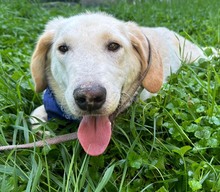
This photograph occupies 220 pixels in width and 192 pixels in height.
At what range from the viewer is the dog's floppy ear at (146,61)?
283 centimetres

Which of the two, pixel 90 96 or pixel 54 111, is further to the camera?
pixel 54 111

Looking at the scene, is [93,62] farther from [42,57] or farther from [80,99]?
[42,57]

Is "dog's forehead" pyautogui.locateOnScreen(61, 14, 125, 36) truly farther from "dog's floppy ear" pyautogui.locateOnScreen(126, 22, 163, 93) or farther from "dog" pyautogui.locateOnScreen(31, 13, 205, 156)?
"dog's floppy ear" pyautogui.locateOnScreen(126, 22, 163, 93)

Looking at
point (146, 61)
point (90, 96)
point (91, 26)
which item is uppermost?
point (91, 26)

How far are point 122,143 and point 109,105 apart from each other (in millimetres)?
517

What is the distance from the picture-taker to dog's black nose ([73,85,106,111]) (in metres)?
1.90

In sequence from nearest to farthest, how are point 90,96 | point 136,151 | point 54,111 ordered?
point 90,96 < point 136,151 < point 54,111

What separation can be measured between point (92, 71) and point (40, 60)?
1.12 metres

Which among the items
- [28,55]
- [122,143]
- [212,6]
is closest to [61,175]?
[122,143]

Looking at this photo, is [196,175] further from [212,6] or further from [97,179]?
[212,6]

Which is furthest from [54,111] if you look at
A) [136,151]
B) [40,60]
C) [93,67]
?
[136,151]

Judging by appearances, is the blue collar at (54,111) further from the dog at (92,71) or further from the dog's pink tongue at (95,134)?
the dog's pink tongue at (95,134)

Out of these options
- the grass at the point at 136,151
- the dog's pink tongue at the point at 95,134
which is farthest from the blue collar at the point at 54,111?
the dog's pink tongue at the point at 95,134

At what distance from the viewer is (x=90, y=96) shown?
190 cm
